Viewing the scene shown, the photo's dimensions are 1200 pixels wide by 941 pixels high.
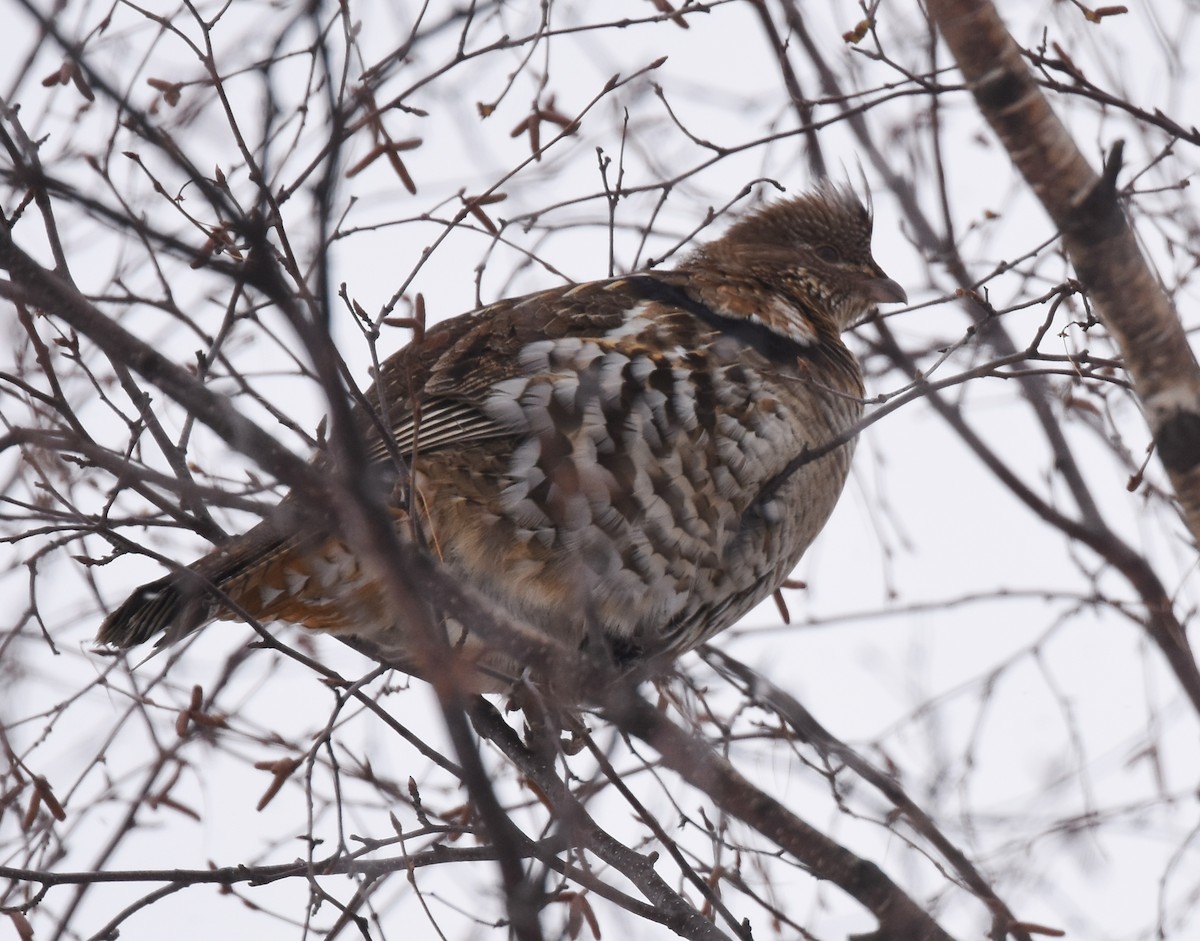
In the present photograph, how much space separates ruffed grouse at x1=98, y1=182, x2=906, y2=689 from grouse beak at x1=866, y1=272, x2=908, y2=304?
1220 mm

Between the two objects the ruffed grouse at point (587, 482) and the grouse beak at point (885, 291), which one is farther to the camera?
the grouse beak at point (885, 291)

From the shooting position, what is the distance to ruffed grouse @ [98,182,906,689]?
14.5 feet

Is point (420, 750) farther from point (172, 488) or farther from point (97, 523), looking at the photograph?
point (172, 488)

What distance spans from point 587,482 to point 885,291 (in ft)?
7.76

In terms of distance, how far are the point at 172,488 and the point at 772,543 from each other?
301cm

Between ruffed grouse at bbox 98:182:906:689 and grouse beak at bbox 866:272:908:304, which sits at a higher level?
grouse beak at bbox 866:272:908:304

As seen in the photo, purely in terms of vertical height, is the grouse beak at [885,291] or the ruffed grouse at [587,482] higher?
the grouse beak at [885,291]

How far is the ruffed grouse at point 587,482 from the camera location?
4.41 metres

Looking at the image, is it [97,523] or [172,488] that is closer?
[172,488]

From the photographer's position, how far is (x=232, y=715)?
4.55 metres

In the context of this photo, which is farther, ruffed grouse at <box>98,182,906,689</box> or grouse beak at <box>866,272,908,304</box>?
grouse beak at <box>866,272,908,304</box>

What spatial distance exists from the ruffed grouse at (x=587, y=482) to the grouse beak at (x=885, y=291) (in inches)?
48.0

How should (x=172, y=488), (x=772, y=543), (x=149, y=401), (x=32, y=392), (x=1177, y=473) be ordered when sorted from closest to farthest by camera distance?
1. (x=172, y=488)
2. (x=1177, y=473)
3. (x=32, y=392)
4. (x=149, y=401)
5. (x=772, y=543)

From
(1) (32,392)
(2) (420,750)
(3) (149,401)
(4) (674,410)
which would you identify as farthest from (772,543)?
(1) (32,392)
